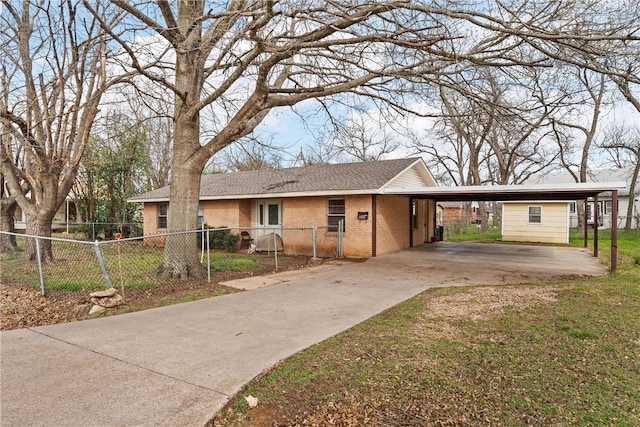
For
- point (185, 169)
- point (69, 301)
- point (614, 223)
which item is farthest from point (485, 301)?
point (69, 301)

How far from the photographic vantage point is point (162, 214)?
1923 centimetres

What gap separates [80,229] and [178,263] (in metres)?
18.2

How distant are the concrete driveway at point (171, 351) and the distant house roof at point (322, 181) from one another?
17.1 ft

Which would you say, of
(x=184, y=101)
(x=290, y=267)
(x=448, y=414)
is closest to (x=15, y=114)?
(x=184, y=101)

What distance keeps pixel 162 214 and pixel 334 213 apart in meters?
10.1

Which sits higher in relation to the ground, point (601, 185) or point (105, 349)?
point (601, 185)

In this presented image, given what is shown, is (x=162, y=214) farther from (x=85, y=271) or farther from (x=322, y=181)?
(x=85, y=271)

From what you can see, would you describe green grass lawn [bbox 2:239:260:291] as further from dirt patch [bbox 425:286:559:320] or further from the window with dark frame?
dirt patch [bbox 425:286:559:320]

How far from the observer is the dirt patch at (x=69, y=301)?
5.75 m

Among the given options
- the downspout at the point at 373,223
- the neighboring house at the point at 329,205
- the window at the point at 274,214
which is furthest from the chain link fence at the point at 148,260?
the downspout at the point at 373,223

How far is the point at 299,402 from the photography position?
3059 millimetres

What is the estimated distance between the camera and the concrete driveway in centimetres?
295

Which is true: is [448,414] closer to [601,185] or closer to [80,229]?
[601,185]

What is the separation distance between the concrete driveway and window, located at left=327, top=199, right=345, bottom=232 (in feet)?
17.5
